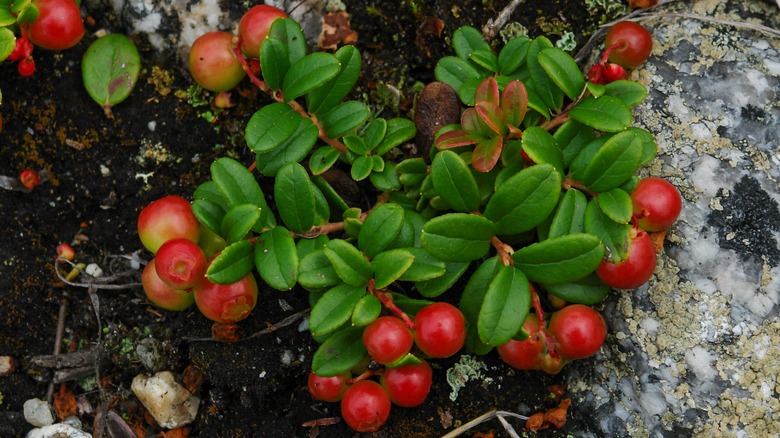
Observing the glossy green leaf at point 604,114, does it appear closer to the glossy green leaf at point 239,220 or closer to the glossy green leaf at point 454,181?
the glossy green leaf at point 454,181

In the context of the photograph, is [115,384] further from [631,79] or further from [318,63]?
[631,79]

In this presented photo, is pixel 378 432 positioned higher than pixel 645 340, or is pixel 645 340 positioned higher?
pixel 645 340

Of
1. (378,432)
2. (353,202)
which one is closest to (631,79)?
(353,202)

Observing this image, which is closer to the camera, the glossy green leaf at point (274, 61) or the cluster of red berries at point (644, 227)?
the cluster of red berries at point (644, 227)

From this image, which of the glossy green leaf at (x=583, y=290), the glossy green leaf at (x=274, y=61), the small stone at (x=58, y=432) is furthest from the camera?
the small stone at (x=58, y=432)

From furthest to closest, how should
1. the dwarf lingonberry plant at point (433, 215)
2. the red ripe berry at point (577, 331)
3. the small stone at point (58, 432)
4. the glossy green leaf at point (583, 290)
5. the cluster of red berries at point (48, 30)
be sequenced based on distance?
1. the cluster of red berries at point (48, 30)
2. the small stone at point (58, 432)
3. the glossy green leaf at point (583, 290)
4. the red ripe berry at point (577, 331)
5. the dwarf lingonberry plant at point (433, 215)

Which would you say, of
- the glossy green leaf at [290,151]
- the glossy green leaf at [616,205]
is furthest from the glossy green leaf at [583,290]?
the glossy green leaf at [290,151]

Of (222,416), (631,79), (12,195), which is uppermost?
(631,79)
